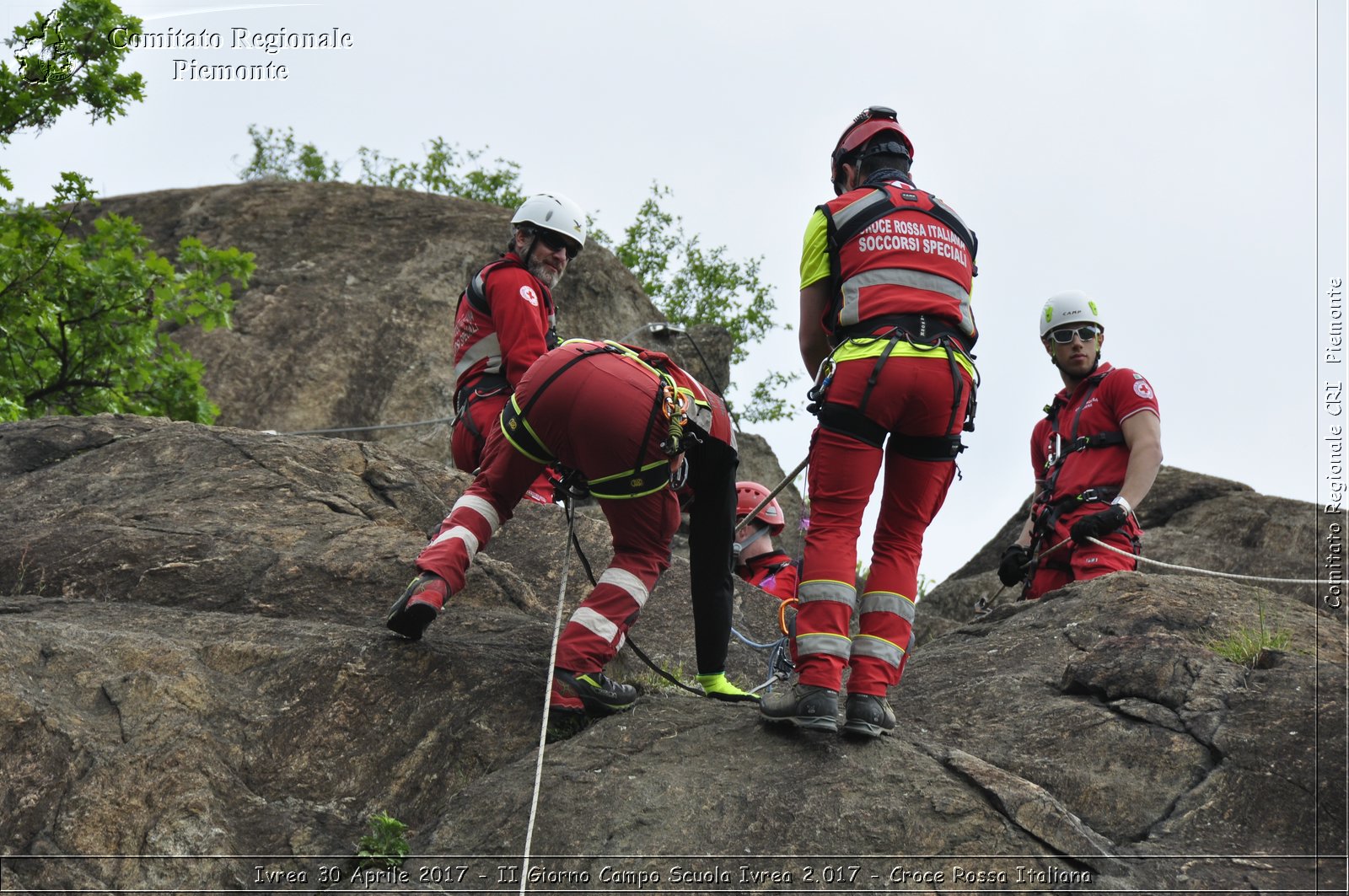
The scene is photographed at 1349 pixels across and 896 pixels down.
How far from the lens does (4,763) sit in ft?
13.4

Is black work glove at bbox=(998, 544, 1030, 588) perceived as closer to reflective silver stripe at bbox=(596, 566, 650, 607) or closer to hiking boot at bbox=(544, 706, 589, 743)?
reflective silver stripe at bbox=(596, 566, 650, 607)

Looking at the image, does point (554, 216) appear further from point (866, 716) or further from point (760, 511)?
point (866, 716)

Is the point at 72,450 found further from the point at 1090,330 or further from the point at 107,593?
the point at 1090,330

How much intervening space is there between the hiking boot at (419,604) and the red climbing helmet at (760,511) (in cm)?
326

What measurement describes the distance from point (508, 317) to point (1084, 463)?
3.70 metres

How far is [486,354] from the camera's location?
6.97 meters

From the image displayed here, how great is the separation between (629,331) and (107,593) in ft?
36.5

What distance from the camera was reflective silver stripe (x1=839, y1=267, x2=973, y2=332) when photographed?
16.2 ft

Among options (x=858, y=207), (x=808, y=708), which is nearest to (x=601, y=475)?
(x=808, y=708)

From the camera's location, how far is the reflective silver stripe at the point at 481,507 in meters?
5.28

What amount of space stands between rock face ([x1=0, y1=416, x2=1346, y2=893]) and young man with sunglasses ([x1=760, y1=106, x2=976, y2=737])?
0.33 meters

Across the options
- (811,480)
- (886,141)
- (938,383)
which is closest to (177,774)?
(811,480)

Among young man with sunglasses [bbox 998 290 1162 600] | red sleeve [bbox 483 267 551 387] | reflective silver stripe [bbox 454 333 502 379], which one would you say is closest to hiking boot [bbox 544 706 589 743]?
red sleeve [bbox 483 267 551 387]

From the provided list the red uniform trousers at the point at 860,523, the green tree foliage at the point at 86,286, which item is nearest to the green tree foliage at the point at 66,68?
the green tree foliage at the point at 86,286
